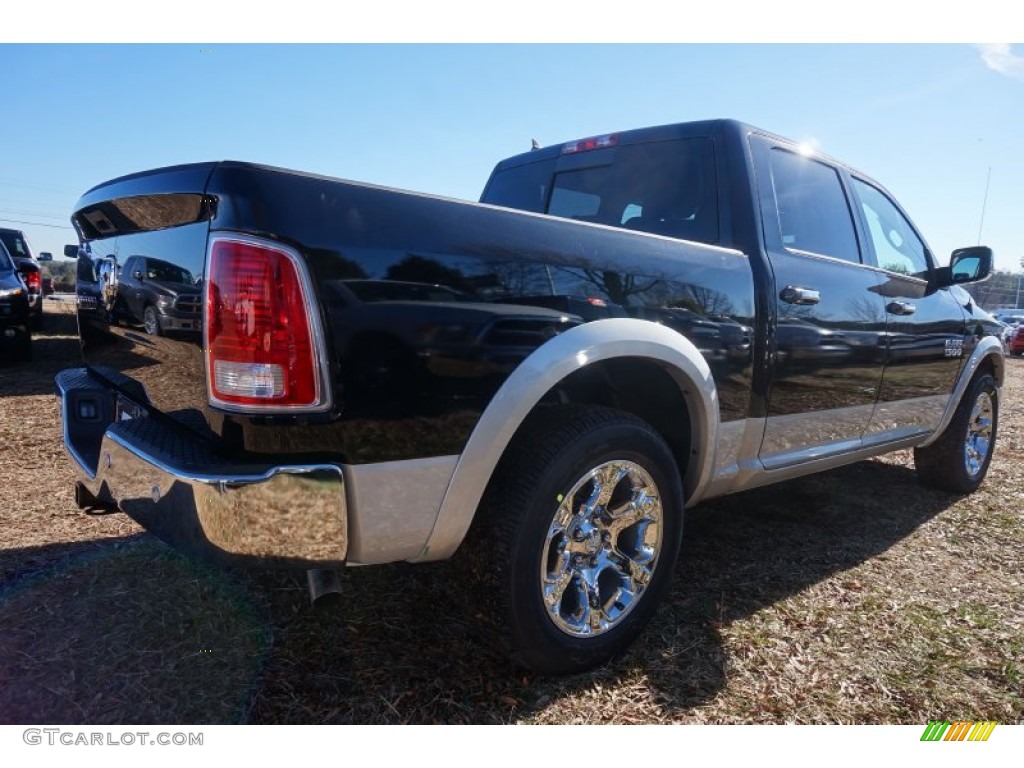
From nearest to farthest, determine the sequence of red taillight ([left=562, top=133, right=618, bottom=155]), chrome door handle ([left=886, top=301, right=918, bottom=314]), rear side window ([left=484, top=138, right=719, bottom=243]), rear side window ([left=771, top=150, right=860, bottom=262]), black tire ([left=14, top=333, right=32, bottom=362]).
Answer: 1. rear side window ([left=484, top=138, right=719, bottom=243])
2. rear side window ([left=771, top=150, right=860, bottom=262])
3. red taillight ([left=562, top=133, right=618, bottom=155])
4. chrome door handle ([left=886, top=301, right=918, bottom=314])
5. black tire ([left=14, top=333, right=32, bottom=362])

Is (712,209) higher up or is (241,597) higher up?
(712,209)

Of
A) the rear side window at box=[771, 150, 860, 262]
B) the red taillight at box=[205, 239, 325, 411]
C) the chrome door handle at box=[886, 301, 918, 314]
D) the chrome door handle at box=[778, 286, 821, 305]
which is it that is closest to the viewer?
the red taillight at box=[205, 239, 325, 411]

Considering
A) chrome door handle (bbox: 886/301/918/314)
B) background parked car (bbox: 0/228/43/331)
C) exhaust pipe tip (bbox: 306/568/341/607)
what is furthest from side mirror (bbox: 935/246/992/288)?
background parked car (bbox: 0/228/43/331)

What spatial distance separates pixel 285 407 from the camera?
5.28 ft

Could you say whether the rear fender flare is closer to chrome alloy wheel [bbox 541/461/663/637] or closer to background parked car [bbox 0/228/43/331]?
chrome alloy wheel [bbox 541/461/663/637]

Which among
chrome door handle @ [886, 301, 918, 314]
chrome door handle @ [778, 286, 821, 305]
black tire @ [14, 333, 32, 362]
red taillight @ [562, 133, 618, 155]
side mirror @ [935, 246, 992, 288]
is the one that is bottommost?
black tire @ [14, 333, 32, 362]

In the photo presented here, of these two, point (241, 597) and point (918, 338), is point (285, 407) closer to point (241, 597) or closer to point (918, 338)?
point (241, 597)

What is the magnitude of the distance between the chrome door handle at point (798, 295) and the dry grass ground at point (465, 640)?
48.7 inches

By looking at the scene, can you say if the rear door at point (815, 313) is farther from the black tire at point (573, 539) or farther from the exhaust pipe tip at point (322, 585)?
the exhaust pipe tip at point (322, 585)

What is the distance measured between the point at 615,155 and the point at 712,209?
25.8 inches

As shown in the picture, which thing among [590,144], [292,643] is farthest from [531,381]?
[590,144]

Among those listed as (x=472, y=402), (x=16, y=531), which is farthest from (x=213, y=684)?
(x=16, y=531)

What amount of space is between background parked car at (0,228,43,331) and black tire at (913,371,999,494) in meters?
10.5

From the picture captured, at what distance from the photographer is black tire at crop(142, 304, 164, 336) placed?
1.93 meters
